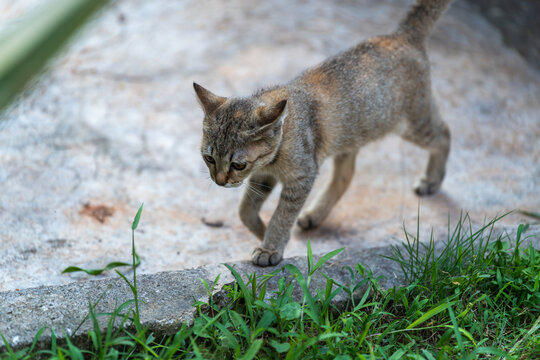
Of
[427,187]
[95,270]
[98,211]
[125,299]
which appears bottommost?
[427,187]

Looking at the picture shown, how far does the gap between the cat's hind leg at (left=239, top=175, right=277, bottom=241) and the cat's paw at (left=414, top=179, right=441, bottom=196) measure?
1.57 metres

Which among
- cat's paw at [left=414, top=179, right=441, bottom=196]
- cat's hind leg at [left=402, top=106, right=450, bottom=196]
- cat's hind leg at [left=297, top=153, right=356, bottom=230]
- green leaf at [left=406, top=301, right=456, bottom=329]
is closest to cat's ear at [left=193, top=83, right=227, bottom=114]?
cat's hind leg at [left=297, top=153, right=356, bottom=230]

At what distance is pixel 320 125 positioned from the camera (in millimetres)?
3912

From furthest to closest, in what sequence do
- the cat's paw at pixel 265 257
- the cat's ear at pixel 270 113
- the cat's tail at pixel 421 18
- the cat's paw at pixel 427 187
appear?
1. the cat's paw at pixel 427 187
2. the cat's tail at pixel 421 18
3. the cat's paw at pixel 265 257
4. the cat's ear at pixel 270 113

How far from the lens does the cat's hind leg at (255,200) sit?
400 centimetres

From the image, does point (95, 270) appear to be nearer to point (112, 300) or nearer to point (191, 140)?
point (112, 300)

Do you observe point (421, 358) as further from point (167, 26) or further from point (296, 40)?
point (167, 26)

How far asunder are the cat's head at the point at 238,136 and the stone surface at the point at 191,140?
0.88m

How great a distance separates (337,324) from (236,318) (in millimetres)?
498

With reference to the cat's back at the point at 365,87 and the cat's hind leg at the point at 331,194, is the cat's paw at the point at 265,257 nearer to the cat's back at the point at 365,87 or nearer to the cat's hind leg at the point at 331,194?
the cat's back at the point at 365,87

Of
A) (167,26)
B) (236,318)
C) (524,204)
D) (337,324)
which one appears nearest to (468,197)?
(524,204)

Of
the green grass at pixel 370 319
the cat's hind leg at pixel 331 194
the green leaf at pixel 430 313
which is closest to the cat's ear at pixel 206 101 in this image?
the green grass at pixel 370 319

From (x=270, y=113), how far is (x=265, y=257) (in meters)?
0.89

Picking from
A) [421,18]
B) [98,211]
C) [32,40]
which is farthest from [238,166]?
[421,18]
